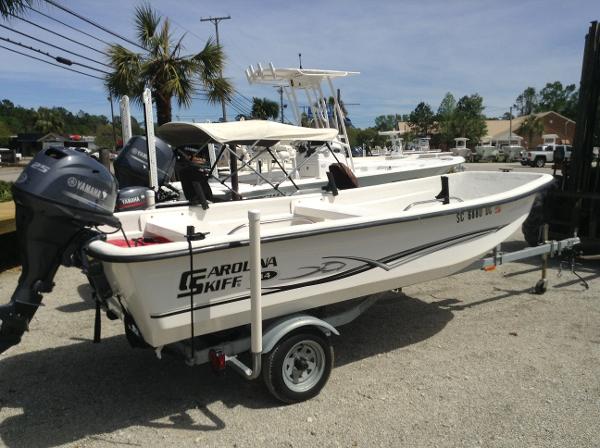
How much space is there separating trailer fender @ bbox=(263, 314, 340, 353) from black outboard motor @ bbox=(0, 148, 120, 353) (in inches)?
53.4

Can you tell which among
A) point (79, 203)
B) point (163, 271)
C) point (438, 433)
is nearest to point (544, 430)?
point (438, 433)

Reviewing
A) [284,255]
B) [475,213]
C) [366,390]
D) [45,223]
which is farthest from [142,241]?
[475,213]

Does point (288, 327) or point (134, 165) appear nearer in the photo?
point (288, 327)

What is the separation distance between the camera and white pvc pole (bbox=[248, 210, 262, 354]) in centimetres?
297

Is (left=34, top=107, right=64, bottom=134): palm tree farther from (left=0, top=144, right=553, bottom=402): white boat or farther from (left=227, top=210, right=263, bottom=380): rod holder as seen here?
(left=227, top=210, right=263, bottom=380): rod holder

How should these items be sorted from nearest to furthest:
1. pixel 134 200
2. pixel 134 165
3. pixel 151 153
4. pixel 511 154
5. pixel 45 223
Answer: pixel 45 223, pixel 134 200, pixel 151 153, pixel 134 165, pixel 511 154

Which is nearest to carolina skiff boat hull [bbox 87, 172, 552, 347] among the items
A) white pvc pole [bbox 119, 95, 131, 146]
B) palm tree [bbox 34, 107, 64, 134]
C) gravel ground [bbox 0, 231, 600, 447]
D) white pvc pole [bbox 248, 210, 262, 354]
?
white pvc pole [bbox 248, 210, 262, 354]

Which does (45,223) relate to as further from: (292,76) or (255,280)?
(292,76)

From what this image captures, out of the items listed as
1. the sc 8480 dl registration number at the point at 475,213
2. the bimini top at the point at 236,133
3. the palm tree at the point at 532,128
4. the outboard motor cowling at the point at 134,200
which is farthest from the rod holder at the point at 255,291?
the palm tree at the point at 532,128

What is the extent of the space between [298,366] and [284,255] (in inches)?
32.8

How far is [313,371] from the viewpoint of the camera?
3.67m

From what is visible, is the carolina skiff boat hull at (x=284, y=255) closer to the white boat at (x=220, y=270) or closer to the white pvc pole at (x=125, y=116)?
the white boat at (x=220, y=270)

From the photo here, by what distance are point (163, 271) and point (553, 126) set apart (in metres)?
86.4

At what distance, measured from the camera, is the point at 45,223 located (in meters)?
3.19
